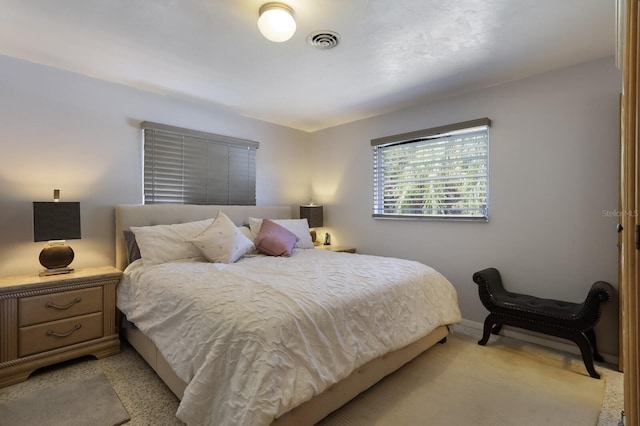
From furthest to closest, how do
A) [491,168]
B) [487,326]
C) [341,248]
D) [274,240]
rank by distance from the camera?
[341,248], [274,240], [491,168], [487,326]

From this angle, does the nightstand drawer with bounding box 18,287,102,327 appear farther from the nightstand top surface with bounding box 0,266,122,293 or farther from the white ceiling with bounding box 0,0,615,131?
the white ceiling with bounding box 0,0,615,131

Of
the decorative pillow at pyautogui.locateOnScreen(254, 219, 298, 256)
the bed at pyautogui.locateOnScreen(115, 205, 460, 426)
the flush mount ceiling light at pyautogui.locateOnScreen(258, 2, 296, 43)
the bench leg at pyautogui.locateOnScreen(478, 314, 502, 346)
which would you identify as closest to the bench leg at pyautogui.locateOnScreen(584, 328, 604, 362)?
the bench leg at pyautogui.locateOnScreen(478, 314, 502, 346)

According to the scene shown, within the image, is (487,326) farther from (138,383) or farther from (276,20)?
(276,20)

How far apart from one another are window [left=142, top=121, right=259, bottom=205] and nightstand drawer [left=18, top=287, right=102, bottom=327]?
1122 mm

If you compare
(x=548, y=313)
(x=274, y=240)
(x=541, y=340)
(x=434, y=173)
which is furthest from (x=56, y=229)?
(x=541, y=340)

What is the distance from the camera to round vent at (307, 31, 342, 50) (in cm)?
218

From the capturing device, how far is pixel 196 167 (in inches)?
142

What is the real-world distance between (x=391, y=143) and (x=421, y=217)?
1017 millimetres

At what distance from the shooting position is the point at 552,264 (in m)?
2.75

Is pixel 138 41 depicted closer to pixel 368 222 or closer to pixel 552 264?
pixel 368 222

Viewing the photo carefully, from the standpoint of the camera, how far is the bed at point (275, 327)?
53.6 inches

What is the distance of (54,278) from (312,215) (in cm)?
290

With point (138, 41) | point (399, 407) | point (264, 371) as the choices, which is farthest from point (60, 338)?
point (399, 407)

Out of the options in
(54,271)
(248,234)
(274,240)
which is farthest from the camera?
(248,234)
